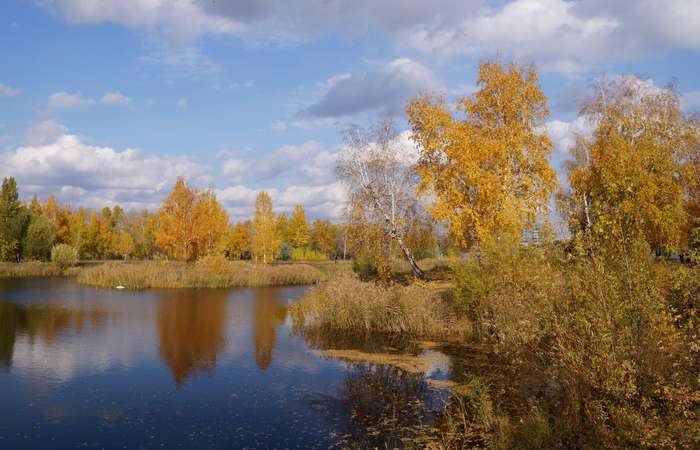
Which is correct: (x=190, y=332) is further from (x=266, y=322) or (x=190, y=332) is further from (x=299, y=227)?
(x=299, y=227)

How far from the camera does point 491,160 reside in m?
19.8

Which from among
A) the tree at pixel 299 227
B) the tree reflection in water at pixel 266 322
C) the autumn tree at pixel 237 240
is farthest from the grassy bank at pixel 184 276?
the tree at pixel 299 227

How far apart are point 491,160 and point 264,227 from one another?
41.8m

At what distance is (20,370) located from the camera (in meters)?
13.4

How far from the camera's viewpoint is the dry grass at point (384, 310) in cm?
1822

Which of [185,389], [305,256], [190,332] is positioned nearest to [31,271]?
[190,332]

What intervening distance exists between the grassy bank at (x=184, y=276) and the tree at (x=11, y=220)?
2288 centimetres

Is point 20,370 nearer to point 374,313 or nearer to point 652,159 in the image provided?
point 374,313

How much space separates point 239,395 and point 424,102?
1418 centimetres

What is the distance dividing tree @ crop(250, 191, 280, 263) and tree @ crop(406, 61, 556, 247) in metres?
39.5

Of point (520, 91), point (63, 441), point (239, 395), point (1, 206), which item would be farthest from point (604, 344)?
point (1, 206)

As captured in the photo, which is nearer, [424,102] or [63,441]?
[63,441]

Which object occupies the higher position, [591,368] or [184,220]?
[184,220]

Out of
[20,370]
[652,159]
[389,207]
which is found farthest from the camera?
[389,207]
